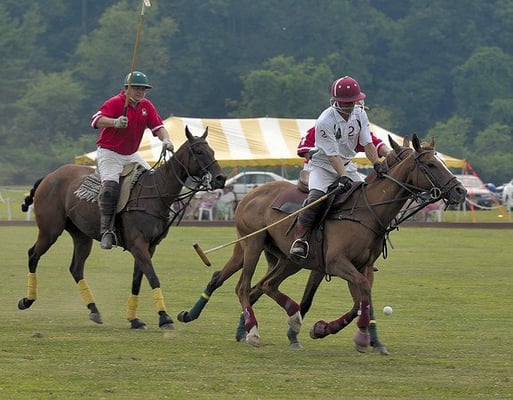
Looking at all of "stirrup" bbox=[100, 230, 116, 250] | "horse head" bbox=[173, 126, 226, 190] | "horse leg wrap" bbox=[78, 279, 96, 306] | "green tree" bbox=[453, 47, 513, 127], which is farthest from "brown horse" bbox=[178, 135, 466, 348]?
"green tree" bbox=[453, 47, 513, 127]

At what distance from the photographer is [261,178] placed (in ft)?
163

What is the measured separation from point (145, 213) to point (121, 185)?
47cm

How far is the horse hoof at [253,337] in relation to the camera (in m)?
12.3

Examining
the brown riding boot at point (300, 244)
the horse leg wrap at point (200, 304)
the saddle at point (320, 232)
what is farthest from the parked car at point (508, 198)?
the brown riding boot at point (300, 244)

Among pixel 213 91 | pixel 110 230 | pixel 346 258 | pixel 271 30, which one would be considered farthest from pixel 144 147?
pixel 271 30

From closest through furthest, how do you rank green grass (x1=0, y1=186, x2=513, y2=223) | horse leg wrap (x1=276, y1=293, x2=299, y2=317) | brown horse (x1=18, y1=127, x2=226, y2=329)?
horse leg wrap (x1=276, y1=293, x2=299, y2=317) < brown horse (x1=18, y1=127, x2=226, y2=329) < green grass (x1=0, y1=186, x2=513, y2=223)

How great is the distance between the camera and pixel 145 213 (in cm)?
1418

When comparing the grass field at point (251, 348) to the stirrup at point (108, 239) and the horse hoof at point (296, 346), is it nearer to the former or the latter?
the horse hoof at point (296, 346)

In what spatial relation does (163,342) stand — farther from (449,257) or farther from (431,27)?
(431,27)

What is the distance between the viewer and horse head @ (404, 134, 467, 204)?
38.0ft

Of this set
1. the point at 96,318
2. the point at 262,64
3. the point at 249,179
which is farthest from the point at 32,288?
the point at 262,64

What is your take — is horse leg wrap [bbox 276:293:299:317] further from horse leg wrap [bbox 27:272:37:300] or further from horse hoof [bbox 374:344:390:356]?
horse leg wrap [bbox 27:272:37:300]

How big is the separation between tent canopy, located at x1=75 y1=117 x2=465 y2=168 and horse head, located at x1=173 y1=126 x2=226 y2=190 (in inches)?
962

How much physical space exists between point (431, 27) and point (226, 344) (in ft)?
266
